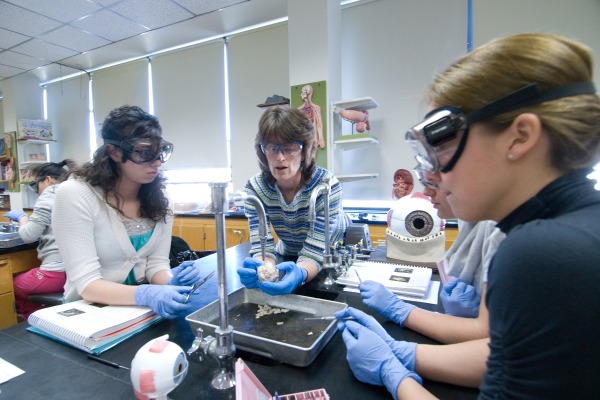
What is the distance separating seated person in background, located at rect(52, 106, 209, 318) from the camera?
117 cm

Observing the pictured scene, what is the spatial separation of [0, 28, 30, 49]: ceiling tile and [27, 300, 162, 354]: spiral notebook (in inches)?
189

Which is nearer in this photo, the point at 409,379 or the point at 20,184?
the point at 409,379

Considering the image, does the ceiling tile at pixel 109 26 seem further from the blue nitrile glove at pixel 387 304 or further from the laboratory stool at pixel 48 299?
the blue nitrile glove at pixel 387 304

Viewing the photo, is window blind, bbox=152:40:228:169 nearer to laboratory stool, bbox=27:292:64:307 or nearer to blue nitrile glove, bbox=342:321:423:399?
laboratory stool, bbox=27:292:64:307

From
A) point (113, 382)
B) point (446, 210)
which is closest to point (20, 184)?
point (113, 382)

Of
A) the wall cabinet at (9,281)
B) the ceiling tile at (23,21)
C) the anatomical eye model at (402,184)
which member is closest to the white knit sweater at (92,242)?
the wall cabinet at (9,281)

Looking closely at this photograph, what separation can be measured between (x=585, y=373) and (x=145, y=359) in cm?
71

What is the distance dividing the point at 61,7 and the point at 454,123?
4476 millimetres

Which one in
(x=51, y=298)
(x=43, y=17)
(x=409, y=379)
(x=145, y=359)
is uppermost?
(x=43, y=17)

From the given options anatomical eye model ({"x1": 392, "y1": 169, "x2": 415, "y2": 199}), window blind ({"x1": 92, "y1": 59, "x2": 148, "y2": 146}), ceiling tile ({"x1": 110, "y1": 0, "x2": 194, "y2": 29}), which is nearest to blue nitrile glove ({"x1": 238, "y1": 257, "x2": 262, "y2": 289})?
anatomical eye model ({"x1": 392, "y1": 169, "x2": 415, "y2": 199})

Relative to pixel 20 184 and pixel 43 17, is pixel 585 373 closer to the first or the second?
pixel 43 17

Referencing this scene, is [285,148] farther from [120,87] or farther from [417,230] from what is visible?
[120,87]

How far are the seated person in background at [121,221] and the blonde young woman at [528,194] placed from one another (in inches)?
36.8

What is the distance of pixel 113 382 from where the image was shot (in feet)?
2.34
